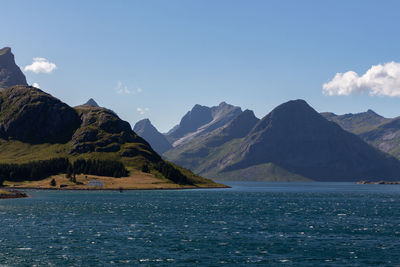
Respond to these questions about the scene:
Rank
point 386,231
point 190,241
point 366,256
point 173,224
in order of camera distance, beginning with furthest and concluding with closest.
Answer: point 173,224 < point 386,231 < point 190,241 < point 366,256

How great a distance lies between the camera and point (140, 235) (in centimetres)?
8762

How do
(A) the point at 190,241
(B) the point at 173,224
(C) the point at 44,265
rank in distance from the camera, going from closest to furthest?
(C) the point at 44,265 < (A) the point at 190,241 < (B) the point at 173,224

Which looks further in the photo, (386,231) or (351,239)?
(386,231)

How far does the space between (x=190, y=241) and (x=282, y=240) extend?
1635 cm

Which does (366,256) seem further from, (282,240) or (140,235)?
(140,235)

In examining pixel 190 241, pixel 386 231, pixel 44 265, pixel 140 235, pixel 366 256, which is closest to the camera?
pixel 44 265

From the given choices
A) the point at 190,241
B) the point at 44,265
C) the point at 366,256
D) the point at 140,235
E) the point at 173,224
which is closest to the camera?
the point at 44,265

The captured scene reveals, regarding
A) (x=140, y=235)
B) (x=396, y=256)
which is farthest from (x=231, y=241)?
(x=396, y=256)

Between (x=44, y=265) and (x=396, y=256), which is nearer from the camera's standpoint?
(x=44, y=265)

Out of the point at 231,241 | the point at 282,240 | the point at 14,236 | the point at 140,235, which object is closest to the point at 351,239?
the point at 282,240

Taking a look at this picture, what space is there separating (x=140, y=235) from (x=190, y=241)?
1227 cm

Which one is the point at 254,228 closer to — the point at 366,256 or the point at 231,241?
the point at 231,241

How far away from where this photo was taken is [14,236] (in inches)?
3329

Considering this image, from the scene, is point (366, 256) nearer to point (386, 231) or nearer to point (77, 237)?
point (386, 231)
